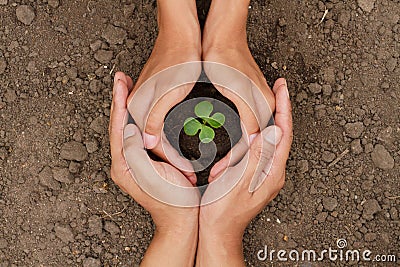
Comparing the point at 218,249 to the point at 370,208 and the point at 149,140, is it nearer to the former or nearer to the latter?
the point at 149,140

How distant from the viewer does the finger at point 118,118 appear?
2.39 meters

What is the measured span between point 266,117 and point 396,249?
92 centimetres

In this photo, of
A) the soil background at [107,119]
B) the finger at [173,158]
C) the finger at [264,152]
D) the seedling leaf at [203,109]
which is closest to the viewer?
the finger at [264,152]

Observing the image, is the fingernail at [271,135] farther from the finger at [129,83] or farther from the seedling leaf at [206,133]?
the finger at [129,83]

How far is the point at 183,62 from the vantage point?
2.40 metres

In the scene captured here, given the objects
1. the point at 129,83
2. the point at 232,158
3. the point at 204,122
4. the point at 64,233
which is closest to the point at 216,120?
the point at 204,122

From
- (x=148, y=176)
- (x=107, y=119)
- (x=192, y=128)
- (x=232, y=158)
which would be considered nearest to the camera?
(x=148, y=176)

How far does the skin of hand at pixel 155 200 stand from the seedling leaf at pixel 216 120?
303 mm

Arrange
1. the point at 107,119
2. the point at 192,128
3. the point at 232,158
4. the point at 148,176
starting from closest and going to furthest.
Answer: the point at 148,176
the point at 232,158
the point at 192,128
the point at 107,119

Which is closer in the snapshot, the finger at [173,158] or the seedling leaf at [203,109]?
the finger at [173,158]

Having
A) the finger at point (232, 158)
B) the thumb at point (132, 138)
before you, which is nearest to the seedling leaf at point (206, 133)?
the finger at point (232, 158)

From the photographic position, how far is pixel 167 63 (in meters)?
2.43

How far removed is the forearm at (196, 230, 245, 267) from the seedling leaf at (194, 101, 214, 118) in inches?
20.8

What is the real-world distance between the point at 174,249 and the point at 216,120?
607mm
